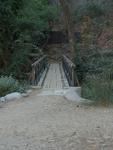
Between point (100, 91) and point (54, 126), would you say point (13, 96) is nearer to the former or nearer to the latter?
point (100, 91)

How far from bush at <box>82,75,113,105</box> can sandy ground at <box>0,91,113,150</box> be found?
58 cm

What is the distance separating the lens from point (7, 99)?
1370 cm

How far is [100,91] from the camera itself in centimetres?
1252

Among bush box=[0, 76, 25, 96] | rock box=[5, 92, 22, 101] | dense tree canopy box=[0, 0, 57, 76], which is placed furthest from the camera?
dense tree canopy box=[0, 0, 57, 76]

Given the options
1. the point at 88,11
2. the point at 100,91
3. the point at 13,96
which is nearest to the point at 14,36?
the point at 13,96

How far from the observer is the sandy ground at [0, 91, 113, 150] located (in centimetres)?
744

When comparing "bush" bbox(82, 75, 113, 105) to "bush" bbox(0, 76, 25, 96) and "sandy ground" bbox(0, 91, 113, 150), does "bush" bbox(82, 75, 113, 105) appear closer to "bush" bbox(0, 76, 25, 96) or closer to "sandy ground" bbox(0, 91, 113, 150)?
"sandy ground" bbox(0, 91, 113, 150)

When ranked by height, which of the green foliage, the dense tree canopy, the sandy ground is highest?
the green foliage

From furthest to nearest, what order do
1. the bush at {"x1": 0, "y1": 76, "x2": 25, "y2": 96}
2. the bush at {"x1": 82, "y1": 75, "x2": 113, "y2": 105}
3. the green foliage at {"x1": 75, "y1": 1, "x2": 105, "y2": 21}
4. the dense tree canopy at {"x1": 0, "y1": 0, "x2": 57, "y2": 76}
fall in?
the green foliage at {"x1": 75, "y1": 1, "x2": 105, "y2": 21} → the dense tree canopy at {"x1": 0, "y1": 0, "x2": 57, "y2": 76} → the bush at {"x1": 0, "y1": 76, "x2": 25, "y2": 96} → the bush at {"x1": 82, "y1": 75, "x2": 113, "y2": 105}

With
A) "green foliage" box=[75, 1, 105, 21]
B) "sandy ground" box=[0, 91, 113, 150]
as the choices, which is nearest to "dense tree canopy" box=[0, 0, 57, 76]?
"sandy ground" box=[0, 91, 113, 150]

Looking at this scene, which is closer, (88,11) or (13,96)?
(13,96)

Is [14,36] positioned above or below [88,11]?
below

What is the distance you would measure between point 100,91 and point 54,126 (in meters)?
3.79

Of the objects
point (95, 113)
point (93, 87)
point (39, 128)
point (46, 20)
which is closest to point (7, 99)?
point (93, 87)
